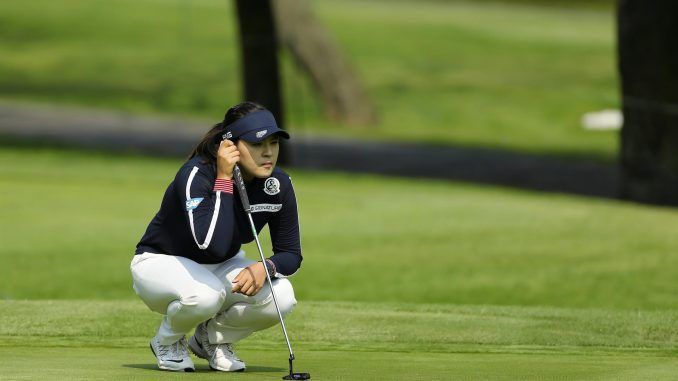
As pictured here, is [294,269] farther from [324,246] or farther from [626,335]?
[324,246]

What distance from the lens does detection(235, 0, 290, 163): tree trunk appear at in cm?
2373

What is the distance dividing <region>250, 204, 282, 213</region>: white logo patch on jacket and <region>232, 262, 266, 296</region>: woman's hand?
0.24 meters

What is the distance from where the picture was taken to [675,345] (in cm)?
858

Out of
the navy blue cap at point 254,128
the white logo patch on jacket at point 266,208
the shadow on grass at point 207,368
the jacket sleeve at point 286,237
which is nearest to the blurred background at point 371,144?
the shadow on grass at point 207,368

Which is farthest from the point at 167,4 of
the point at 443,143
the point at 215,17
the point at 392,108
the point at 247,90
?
the point at 247,90

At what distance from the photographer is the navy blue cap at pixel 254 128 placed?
22.2ft

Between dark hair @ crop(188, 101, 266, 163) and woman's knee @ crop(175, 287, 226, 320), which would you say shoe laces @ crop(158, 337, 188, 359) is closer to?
woman's knee @ crop(175, 287, 226, 320)

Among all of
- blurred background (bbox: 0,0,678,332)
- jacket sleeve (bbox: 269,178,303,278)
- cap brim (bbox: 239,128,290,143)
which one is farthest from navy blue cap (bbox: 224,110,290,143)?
blurred background (bbox: 0,0,678,332)

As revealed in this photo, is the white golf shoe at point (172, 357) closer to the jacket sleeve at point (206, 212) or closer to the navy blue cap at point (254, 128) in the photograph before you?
the jacket sleeve at point (206, 212)

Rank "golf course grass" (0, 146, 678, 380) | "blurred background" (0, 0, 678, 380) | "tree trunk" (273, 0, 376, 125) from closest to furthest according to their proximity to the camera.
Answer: "golf course grass" (0, 146, 678, 380), "blurred background" (0, 0, 678, 380), "tree trunk" (273, 0, 376, 125)

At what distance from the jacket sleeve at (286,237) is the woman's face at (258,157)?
7.3 inches

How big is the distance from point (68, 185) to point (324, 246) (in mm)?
4978

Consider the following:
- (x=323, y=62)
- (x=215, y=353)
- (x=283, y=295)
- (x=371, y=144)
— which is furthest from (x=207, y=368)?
(x=323, y=62)

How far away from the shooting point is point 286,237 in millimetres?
7023
